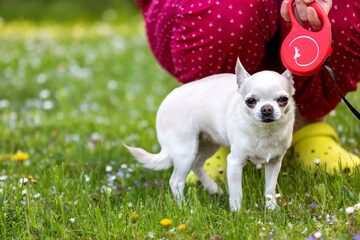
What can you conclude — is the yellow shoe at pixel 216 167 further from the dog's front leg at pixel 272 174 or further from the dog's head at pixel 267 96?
the dog's head at pixel 267 96

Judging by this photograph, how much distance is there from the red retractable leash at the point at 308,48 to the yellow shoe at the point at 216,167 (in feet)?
2.76

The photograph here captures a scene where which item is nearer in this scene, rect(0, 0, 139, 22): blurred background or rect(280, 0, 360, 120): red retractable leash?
rect(280, 0, 360, 120): red retractable leash

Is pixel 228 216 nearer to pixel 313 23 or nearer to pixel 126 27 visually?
pixel 313 23

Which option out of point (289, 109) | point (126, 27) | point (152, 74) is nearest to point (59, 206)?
point (289, 109)

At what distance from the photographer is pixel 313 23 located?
2.01 metres

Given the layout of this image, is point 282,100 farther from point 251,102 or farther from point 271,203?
point 271,203

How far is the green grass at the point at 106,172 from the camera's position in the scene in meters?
1.97

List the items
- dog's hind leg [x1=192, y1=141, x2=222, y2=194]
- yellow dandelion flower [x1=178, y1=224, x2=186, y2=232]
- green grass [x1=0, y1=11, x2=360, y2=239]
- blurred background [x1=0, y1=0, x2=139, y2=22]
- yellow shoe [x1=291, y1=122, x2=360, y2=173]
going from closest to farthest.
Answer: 1. yellow dandelion flower [x1=178, y1=224, x2=186, y2=232]
2. green grass [x1=0, y1=11, x2=360, y2=239]
3. dog's hind leg [x1=192, y1=141, x2=222, y2=194]
4. yellow shoe [x1=291, y1=122, x2=360, y2=173]
5. blurred background [x1=0, y1=0, x2=139, y2=22]

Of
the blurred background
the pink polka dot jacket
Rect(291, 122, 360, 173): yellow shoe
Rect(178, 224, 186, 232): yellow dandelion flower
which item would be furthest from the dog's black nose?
the blurred background

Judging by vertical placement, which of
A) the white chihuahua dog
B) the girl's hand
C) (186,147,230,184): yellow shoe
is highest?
the girl's hand

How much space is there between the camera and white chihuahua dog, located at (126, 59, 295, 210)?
1919mm

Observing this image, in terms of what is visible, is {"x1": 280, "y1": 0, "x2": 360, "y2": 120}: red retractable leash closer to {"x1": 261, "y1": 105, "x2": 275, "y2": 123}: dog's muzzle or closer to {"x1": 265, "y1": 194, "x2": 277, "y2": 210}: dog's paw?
{"x1": 261, "y1": 105, "x2": 275, "y2": 123}: dog's muzzle

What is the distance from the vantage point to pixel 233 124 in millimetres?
2109

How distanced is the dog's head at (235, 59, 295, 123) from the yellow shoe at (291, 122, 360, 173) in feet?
2.32
